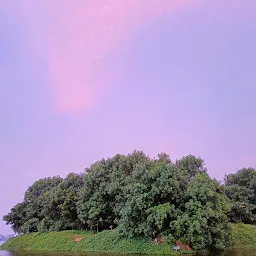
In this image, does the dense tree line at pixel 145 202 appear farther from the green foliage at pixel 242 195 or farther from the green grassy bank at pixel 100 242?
the green grassy bank at pixel 100 242

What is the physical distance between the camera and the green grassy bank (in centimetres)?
3828

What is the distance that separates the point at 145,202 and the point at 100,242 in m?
10.4

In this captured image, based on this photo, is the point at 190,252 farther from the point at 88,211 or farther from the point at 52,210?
the point at 52,210

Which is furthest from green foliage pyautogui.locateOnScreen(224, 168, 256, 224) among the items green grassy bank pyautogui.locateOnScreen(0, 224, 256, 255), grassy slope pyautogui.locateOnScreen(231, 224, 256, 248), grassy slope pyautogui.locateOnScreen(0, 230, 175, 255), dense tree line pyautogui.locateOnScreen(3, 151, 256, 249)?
grassy slope pyautogui.locateOnScreen(0, 230, 175, 255)

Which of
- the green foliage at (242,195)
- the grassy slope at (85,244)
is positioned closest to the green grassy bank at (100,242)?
the grassy slope at (85,244)

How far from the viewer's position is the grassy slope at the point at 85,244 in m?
38.1

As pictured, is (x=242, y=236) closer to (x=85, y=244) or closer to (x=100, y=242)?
(x=100, y=242)

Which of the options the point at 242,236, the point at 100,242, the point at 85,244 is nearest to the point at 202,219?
the point at 242,236

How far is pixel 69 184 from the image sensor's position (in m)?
59.8

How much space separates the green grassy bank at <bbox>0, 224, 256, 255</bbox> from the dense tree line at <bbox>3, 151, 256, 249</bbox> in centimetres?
134

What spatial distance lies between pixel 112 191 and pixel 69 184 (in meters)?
15.3

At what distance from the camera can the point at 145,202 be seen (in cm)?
3828

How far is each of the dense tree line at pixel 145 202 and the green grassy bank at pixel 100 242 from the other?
1.34 m

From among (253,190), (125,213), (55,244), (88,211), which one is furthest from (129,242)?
(253,190)
